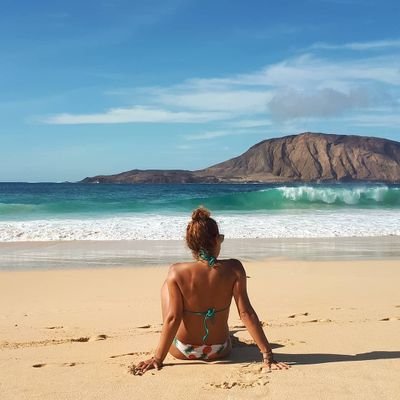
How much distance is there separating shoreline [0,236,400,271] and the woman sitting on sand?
6.37 metres

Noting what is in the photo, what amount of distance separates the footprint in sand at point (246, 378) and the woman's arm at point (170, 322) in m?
0.51

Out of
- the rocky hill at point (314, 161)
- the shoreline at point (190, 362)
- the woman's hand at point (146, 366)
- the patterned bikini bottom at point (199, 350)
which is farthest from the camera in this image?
the rocky hill at point (314, 161)

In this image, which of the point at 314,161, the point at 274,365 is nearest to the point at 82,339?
the point at 274,365

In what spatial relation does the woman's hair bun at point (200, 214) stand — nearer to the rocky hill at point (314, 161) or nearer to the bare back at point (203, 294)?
the bare back at point (203, 294)

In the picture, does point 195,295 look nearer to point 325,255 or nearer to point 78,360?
point 78,360

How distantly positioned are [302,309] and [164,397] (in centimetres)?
366

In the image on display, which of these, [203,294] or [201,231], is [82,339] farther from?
[201,231]

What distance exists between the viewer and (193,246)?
13.2 feet

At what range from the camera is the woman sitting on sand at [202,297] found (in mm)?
4012

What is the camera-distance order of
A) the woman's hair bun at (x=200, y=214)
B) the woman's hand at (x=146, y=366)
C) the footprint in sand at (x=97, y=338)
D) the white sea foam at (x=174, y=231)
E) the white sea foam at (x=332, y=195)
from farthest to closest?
the white sea foam at (x=332, y=195)
the white sea foam at (x=174, y=231)
the footprint in sand at (x=97, y=338)
the woman's hand at (x=146, y=366)
the woman's hair bun at (x=200, y=214)

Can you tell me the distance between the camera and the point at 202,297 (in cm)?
418

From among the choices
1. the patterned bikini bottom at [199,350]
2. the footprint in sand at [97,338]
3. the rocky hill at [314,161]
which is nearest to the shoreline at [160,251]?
the footprint in sand at [97,338]

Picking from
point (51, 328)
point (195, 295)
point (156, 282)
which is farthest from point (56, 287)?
point (195, 295)

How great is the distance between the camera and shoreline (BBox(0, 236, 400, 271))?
11.3m
